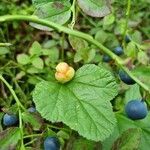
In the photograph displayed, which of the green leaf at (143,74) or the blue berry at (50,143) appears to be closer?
the green leaf at (143,74)

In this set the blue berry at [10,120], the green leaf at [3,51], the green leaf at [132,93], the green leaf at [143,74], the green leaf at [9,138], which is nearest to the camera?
the green leaf at [143,74]

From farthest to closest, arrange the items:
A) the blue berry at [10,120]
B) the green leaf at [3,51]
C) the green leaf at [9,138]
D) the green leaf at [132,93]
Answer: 1. the green leaf at [3,51]
2. the green leaf at [132,93]
3. the blue berry at [10,120]
4. the green leaf at [9,138]

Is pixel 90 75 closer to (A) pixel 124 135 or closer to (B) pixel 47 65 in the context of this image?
(A) pixel 124 135

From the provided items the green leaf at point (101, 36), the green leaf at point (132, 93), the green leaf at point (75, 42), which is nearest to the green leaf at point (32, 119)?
the green leaf at point (75, 42)

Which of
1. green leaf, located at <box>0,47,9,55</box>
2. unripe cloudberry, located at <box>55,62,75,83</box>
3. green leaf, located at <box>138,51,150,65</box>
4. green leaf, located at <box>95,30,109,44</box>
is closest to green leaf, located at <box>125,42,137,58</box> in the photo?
green leaf, located at <box>138,51,150,65</box>

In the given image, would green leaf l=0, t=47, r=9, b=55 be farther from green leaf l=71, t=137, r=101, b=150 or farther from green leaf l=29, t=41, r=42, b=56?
green leaf l=71, t=137, r=101, b=150

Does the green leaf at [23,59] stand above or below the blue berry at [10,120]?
below

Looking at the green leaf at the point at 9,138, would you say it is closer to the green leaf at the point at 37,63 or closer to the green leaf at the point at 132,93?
the green leaf at the point at 132,93

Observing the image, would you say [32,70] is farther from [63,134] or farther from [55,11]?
[55,11]
